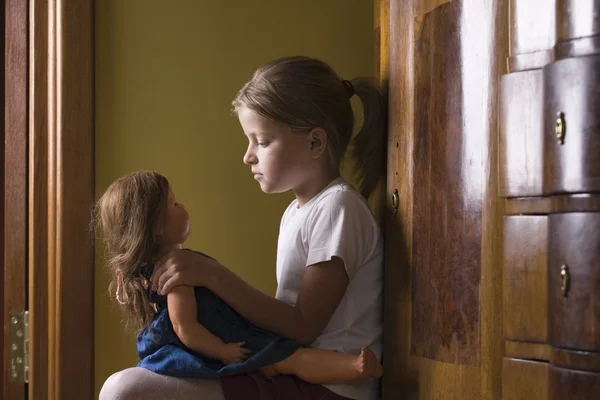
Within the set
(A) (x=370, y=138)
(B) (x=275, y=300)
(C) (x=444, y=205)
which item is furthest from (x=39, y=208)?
(C) (x=444, y=205)

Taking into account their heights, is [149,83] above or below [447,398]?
above

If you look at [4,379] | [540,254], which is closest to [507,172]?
[540,254]

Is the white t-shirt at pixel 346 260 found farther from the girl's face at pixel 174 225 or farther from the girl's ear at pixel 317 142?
the girl's face at pixel 174 225

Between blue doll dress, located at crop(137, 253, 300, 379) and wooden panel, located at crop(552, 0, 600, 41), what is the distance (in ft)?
2.20

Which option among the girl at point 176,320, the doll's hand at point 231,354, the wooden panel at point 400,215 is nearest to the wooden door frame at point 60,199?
the girl at point 176,320

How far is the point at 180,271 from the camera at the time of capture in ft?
4.52

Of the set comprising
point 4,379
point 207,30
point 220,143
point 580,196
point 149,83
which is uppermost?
point 207,30

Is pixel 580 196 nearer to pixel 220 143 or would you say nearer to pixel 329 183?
pixel 329 183

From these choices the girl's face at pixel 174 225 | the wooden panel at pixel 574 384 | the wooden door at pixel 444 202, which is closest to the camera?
the wooden panel at pixel 574 384

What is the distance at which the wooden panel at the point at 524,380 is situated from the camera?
1.11m

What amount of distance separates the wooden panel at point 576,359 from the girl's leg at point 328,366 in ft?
1.09

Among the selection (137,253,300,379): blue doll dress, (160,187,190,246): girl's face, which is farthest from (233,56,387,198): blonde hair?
(137,253,300,379): blue doll dress

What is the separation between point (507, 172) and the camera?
1.16 meters

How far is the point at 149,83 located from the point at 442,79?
721mm
